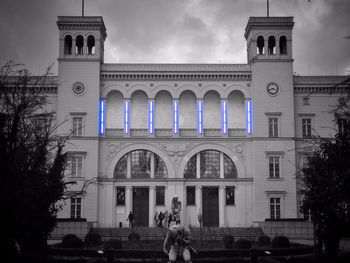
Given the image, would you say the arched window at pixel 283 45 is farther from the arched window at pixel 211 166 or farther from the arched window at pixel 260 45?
the arched window at pixel 211 166

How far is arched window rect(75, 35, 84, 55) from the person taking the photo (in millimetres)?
58188

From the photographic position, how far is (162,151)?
5672cm

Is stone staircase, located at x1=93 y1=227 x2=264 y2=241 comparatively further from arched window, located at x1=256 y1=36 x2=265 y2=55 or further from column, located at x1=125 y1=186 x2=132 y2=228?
arched window, located at x1=256 y1=36 x2=265 y2=55

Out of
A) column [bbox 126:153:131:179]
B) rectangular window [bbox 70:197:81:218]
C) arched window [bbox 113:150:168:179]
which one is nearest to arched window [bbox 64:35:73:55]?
arched window [bbox 113:150:168:179]

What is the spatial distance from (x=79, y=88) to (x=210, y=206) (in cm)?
1765

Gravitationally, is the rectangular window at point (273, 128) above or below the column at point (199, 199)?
above

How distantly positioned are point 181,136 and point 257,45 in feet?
41.6

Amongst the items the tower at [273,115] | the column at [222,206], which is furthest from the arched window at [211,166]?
the tower at [273,115]

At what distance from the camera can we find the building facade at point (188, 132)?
183 feet

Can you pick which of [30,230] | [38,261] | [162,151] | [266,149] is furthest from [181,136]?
[38,261]

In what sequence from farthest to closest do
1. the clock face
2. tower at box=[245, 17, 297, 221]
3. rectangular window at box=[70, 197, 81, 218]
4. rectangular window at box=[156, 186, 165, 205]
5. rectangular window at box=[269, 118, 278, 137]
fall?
the clock face, rectangular window at box=[269, 118, 278, 137], rectangular window at box=[156, 186, 165, 205], tower at box=[245, 17, 297, 221], rectangular window at box=[70, 197, 81, 218]

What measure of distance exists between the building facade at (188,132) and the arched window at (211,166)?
101mm

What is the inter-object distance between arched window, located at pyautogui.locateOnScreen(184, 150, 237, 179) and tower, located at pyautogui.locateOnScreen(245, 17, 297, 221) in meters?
2.57

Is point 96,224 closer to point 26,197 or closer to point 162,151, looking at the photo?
point 162,151
